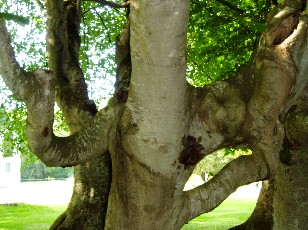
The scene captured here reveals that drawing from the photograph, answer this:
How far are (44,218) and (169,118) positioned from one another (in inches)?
595

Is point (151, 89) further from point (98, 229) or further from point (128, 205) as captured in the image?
point (98, 229)

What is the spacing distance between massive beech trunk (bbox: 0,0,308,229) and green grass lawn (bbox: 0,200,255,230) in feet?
30.5

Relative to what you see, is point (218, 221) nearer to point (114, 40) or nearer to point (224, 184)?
point (114, 40)

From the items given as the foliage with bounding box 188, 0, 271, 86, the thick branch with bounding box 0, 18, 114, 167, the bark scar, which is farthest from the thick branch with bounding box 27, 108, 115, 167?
the foliage with bounding box 188, 0, 271, 86

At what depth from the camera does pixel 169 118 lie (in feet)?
12.8

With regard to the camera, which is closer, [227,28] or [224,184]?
[224,184]

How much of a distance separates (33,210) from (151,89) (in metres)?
19.2

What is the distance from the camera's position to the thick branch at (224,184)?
4.55 m

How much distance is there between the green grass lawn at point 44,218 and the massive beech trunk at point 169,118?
30.5 ft

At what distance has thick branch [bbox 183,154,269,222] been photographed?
455 cm

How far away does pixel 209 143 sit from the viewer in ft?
14.6

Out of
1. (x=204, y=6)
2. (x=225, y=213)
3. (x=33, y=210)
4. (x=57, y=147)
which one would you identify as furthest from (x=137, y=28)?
(x=33, y=210)

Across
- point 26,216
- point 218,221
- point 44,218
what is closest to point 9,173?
point 26,216

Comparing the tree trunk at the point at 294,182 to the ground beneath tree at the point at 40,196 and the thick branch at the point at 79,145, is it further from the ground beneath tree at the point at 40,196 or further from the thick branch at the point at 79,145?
the ground beneath tree at the point at 40,196
